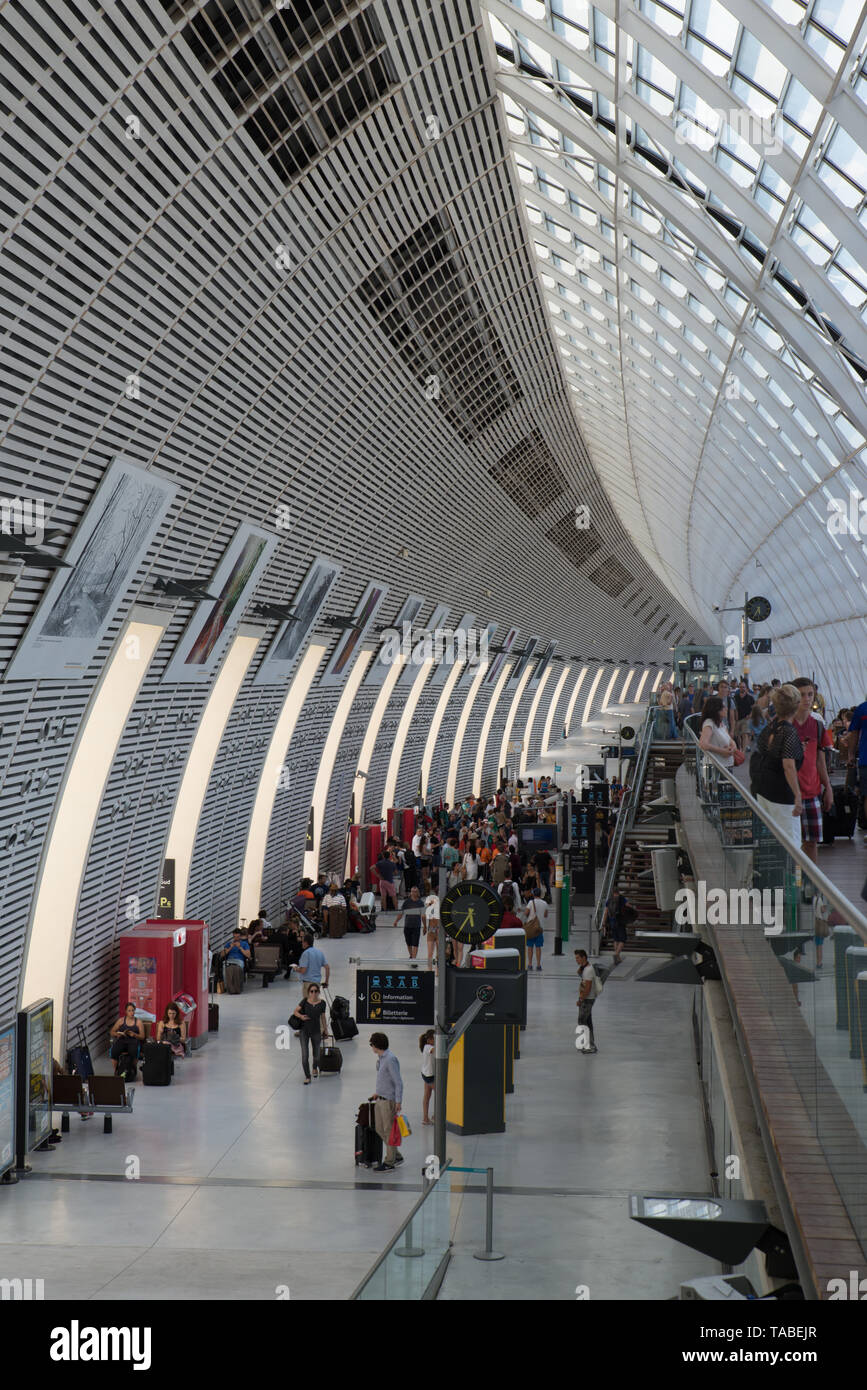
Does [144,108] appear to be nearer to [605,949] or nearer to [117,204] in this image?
[117,204]

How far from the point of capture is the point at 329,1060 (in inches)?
751

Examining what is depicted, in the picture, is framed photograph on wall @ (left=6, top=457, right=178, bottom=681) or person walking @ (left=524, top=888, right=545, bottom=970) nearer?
framed photograph on wall @ (left=6, top=457, right=178, bottom=681)

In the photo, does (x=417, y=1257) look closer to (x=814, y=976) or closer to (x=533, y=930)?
(x=814, y=976)

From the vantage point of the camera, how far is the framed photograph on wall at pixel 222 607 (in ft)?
64.0

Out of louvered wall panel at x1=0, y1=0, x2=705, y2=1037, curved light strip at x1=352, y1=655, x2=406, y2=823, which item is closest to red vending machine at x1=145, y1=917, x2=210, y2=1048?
louvered wall panel at x1=0, y1=0, x2=705, y2=1037

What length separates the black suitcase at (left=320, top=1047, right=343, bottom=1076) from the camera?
19.1 m

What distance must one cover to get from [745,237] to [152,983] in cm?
1316

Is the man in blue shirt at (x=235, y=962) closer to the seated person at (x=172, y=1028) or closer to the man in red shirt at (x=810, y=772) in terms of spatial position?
the seated person at (x=172, y=1028)

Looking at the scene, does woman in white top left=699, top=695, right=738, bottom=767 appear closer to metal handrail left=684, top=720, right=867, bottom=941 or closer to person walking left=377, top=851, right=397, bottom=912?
metal handrail left=684, top=720, right=867, bottom=941

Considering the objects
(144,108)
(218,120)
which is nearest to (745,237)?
(218,120)

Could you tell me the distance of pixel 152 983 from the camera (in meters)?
19.7

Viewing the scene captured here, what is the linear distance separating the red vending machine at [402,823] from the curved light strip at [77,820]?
71.6 feet

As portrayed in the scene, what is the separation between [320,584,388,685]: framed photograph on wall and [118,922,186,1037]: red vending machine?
34.5 ft

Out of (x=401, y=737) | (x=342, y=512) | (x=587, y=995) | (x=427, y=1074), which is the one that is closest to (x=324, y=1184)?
(x=427, y=1074)
